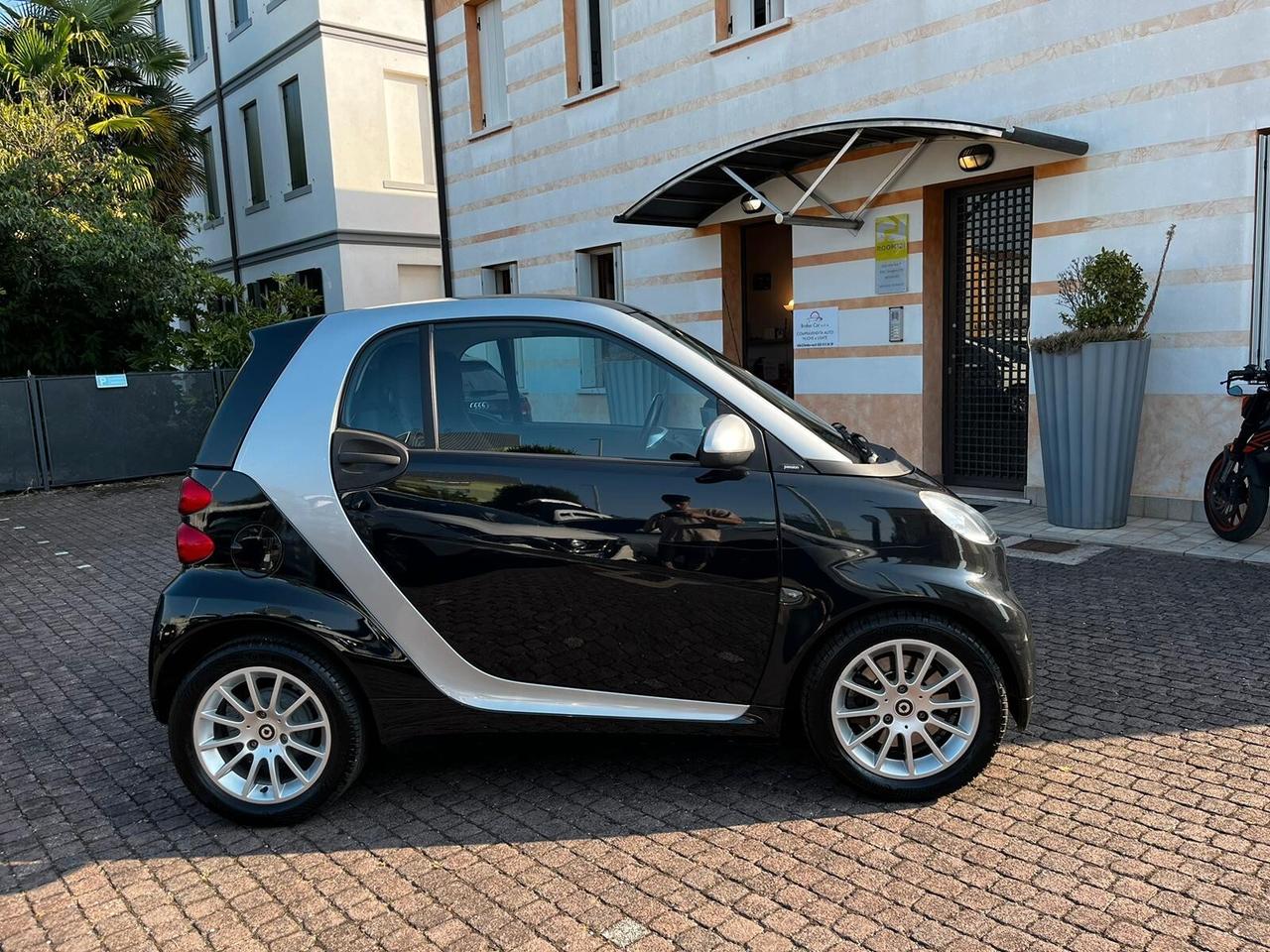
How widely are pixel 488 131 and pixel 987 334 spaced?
349 inches

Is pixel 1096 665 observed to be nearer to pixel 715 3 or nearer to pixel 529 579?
pixel 529 579

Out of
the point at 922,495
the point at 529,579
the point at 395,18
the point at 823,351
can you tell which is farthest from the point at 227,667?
the point at 395,18

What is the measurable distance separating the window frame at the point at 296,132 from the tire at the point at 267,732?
1881cm

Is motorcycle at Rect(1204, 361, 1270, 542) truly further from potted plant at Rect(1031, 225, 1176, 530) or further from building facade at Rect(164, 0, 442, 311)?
building facade at Rect(164, 0, 442, 311)

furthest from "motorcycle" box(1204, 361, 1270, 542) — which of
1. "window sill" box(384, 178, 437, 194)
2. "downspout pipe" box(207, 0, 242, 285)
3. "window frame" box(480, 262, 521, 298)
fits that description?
"downspout pipe" box(207, 0, 242, 285)

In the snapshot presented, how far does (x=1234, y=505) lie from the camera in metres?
7.05

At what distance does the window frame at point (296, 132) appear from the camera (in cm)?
2005

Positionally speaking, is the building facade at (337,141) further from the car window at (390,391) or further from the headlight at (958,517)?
the headlight at (958,517)

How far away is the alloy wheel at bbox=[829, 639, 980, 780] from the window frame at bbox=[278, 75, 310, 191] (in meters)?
19.6

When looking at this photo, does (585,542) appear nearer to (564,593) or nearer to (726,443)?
(564,593)

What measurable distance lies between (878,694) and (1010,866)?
0.66 m

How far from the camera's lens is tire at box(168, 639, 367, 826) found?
333 cm

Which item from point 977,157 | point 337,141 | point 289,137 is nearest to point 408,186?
point 337,141

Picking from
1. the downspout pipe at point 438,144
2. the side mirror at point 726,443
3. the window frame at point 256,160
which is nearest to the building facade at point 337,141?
the window frame at point 256,160
